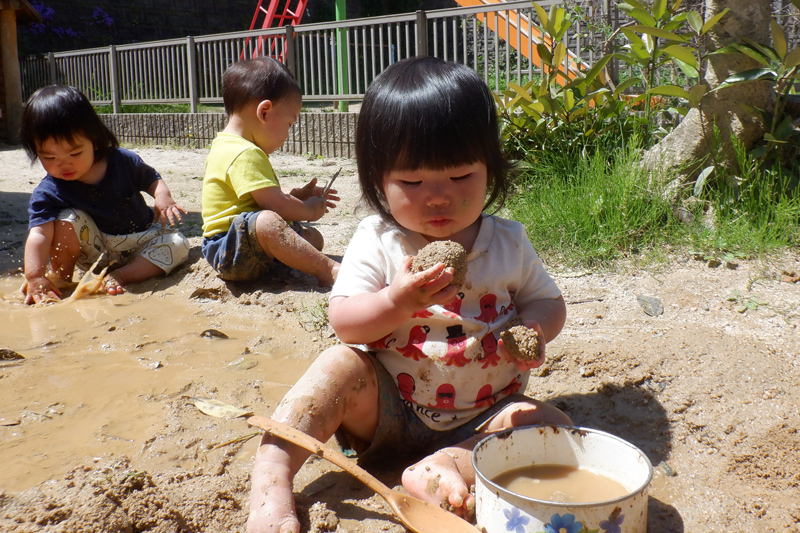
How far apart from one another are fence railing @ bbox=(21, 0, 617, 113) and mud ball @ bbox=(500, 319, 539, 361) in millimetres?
6193

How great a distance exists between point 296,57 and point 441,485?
876cm

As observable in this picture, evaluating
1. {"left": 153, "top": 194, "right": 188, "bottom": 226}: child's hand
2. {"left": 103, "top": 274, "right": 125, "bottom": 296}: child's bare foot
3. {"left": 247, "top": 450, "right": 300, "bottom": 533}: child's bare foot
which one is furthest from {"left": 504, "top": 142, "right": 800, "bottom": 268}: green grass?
{"left": 103, "top": 274, "right": 125, "bottom": 296}: child's bare foot

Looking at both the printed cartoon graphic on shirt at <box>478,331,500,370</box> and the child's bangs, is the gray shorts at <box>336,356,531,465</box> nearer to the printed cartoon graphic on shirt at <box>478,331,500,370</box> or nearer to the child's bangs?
the printed cartoon graphic on shirt at <box>478,331,500,370</box>

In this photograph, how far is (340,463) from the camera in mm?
1503

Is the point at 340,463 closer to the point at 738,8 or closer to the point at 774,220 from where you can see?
the point at 774,220

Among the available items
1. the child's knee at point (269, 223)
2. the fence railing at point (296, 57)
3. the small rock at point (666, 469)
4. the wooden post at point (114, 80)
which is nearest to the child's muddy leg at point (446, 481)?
the small rock at point (666, 469)

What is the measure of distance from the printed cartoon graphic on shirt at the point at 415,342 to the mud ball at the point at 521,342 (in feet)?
0.73

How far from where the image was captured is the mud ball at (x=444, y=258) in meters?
1.45

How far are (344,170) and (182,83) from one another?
521 cm

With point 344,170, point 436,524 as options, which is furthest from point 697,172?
point 344,170

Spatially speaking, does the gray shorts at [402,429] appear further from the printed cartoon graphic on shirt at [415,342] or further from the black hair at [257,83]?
the black hair at [257,83]

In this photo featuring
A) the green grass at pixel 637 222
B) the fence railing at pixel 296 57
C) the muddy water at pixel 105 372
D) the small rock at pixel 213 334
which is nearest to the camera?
the muddy water at pixel 105 372

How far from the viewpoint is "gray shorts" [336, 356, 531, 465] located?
1728 millimetres

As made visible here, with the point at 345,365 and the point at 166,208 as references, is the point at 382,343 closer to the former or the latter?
the point at 345,365
